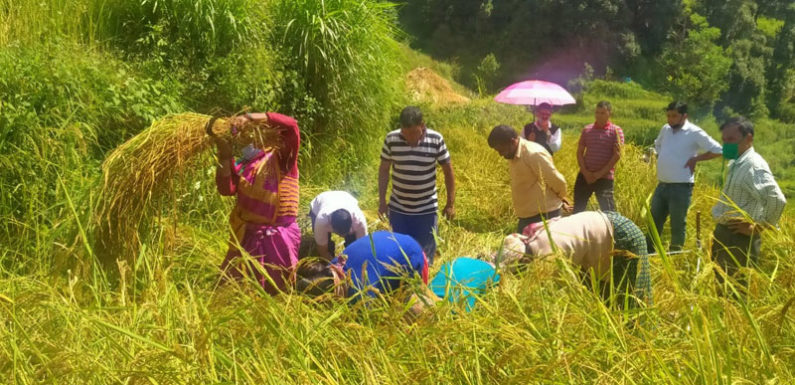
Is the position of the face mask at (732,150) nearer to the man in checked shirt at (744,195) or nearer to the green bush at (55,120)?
the man in checked shirt at (744,195)

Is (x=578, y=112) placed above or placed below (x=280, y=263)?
below

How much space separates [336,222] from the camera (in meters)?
3.33

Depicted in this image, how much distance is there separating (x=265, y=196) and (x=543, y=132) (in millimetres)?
3430

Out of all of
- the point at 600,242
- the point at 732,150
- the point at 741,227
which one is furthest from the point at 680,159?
the point at 600,242

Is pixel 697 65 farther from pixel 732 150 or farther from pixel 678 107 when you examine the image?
pixel 732 150

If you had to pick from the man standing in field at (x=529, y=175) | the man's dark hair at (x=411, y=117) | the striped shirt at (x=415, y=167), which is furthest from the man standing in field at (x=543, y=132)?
the man's dark hair at (x=411, y=117)

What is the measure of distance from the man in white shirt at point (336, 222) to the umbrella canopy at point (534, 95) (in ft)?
11.6

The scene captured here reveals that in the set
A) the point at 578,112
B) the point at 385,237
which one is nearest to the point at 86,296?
the point at 385,237

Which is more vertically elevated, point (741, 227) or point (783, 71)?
point (741, 227)

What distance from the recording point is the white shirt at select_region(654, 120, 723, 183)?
14.6 feet

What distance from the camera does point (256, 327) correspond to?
6.48ft

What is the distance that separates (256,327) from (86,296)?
93 centimetres

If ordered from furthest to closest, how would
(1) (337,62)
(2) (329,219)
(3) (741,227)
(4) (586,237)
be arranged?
(1) (337,62), (2) (329,219), (3) (741,227), (4) (586,237)

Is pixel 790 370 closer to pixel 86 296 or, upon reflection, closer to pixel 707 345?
pixel 707 345
